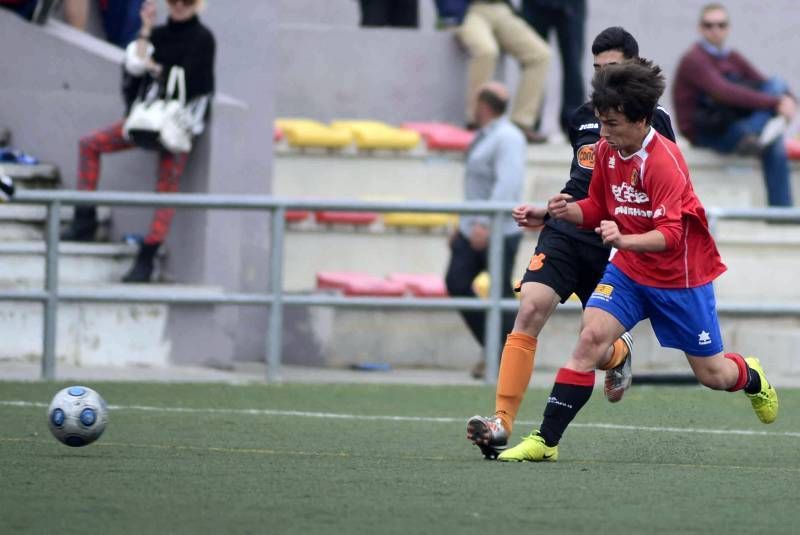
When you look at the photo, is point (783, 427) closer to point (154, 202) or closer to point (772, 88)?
point (154, 202)

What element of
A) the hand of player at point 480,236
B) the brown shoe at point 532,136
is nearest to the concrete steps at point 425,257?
the brown shoe at point 532,136

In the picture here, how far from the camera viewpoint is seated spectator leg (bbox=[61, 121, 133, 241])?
1300 centimetres

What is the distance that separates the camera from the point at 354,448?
8195 mm

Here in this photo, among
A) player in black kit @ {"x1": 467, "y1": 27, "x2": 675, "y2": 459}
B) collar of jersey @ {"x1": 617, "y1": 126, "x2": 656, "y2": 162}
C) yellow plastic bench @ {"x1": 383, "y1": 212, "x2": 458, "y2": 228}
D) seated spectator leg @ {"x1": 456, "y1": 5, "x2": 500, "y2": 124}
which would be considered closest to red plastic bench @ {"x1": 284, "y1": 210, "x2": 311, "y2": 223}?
yellow plastic bench @ {"x1": 383, "y1": 212, "x2": 458, "y2": 228}

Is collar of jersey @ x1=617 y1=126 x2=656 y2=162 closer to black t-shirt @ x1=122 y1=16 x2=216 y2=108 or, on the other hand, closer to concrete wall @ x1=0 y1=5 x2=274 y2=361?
black t-shirt @ x1=122 y1=16 x2=216 y2=108

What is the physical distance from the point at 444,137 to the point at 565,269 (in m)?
7.37

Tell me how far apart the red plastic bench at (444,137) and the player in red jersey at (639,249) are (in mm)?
7618

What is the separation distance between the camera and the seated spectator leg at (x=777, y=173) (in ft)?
51.1

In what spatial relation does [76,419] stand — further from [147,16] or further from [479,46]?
[479,46]

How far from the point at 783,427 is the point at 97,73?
6.41m

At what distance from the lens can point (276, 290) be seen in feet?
39.3

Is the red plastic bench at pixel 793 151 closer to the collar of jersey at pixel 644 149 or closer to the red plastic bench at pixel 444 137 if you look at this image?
the red plastic bench at pixel 444 137

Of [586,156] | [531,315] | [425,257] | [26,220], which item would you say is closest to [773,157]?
[425,257]

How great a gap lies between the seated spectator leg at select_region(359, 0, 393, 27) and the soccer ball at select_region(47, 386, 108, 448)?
30.1ft
